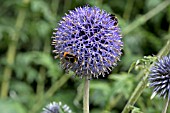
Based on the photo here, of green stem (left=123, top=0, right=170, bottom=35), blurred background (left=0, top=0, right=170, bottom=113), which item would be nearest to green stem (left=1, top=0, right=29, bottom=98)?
blurred background (left=0, top=0, right=170, bottom=113)

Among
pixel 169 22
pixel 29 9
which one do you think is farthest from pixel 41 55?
pixel 169 22

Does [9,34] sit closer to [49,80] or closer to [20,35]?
[20,35]

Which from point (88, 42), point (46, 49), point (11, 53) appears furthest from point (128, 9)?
point (88, 42)

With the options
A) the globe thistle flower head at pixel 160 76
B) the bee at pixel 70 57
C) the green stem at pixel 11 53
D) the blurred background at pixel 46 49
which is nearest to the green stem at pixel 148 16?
the blurred background at pixel 46 49

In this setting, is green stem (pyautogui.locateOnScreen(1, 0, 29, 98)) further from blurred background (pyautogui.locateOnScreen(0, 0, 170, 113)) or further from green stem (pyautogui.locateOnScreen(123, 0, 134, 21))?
green stem (pyautogui.locateOnScreen(123, 0, 134, 21))

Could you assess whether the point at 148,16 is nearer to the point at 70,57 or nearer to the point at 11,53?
the point at 11,53

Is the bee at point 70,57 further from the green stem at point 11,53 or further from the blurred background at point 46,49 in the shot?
the green stem at point 11,53
